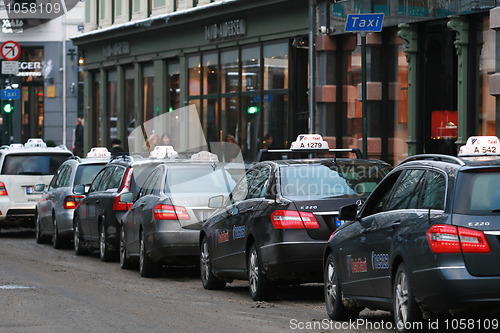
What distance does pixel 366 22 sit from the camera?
1680cm

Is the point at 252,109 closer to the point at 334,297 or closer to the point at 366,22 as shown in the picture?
the point at 366,22

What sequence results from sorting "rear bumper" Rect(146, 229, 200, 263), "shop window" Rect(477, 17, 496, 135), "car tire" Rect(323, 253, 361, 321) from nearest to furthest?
"car tire" Rect(323, 253, 361, 321) → "rear bumper" Rect(146, 229, 200, 263) → "shop window" Rect(477, 17, 496, 135)

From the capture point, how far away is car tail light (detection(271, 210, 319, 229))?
1194cm

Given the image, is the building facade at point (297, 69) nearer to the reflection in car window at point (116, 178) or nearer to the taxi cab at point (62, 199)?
the taxi cab at point (62, 199)

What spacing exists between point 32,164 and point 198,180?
931 cm

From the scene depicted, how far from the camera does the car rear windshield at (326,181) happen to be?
1230cm

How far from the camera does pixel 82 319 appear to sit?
10.7m

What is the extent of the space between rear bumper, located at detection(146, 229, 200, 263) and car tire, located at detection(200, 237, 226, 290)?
0.83 meters

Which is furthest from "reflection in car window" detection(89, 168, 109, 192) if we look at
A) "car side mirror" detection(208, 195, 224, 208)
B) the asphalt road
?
"car side mirror" detection(208, 195, 224, 208)

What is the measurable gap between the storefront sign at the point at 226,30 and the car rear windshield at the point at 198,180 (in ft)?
49.5

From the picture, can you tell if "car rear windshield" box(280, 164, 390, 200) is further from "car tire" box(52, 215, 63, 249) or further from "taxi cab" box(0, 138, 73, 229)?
"taxi cab" box(0, 138, 73, 229)

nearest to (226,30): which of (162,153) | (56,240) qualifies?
(56,240)

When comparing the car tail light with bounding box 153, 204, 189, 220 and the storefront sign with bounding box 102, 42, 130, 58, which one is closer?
the car tail light with bounding box 153, 204, 189, 220

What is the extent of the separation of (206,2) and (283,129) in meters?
5.25
